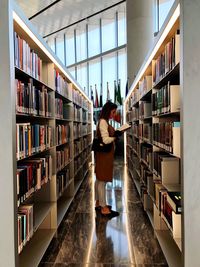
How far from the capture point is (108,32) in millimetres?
12094

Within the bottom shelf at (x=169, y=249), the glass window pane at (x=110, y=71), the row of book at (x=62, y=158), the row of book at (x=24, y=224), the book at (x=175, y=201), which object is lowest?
the bottom shelf at (x=169, y=249)

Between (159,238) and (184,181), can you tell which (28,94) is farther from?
(159,238)

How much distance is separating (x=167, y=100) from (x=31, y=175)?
134cm

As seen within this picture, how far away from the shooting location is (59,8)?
10.5m

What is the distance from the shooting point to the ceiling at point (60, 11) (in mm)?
9833

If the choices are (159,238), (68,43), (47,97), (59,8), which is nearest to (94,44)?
(68,43)

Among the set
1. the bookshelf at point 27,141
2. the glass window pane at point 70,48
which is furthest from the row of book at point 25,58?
the glass window pane at point 70,48

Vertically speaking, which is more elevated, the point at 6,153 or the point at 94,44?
the point at 94,44

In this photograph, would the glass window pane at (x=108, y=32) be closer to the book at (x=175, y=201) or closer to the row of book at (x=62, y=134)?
the row of book at (x=62, y=134)

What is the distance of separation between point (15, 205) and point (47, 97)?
1623 millimetres

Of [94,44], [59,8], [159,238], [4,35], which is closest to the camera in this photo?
[4,35]

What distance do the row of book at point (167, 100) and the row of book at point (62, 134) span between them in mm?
1341

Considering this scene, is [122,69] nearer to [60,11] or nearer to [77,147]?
[60,11]

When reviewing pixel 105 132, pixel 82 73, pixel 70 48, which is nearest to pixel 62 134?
pixel 105 132
